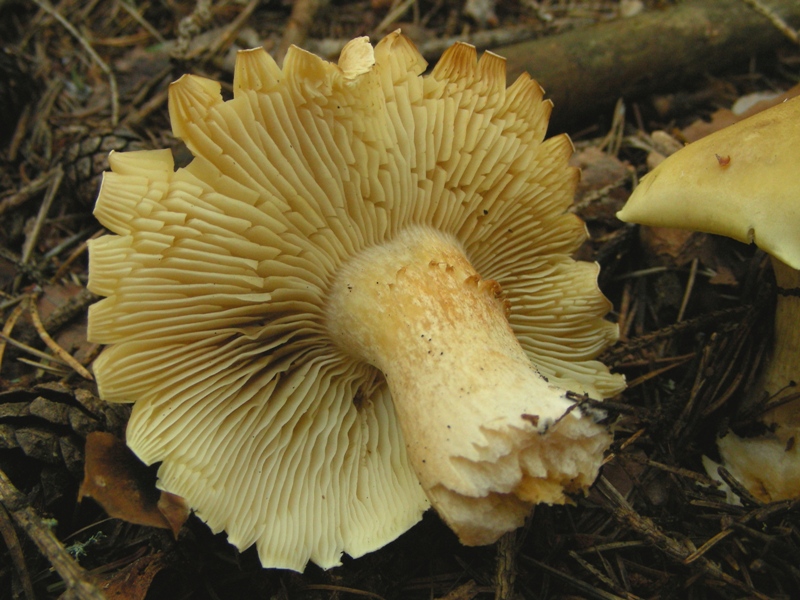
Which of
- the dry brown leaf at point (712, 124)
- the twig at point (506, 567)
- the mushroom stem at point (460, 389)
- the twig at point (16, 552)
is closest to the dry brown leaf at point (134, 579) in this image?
the twig at point (16, 552)

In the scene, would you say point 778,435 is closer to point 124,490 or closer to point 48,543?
point 124,490

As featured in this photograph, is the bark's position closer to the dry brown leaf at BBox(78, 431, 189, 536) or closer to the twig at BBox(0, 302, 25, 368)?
the dry brown leaf at BBox(78, 431, 189, 536)

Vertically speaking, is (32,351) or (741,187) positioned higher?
(741,187)

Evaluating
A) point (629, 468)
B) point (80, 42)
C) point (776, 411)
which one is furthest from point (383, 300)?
point (80, 42)

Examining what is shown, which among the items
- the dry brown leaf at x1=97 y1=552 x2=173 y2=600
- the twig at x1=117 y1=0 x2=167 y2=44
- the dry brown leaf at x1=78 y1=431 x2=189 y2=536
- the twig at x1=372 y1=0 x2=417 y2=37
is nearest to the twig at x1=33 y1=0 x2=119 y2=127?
the twig at x1=117 y1=0 x2=167 y2=44

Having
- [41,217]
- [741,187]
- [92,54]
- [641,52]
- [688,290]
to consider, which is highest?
[641,52]

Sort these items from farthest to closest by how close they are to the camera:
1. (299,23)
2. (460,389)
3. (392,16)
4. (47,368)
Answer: (392,16) → (299,23) → (47,368) → (460,389)

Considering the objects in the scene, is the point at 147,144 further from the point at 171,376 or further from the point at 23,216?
the point at 171,376

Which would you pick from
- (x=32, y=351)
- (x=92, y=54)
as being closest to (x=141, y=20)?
(x=92, y=54)
